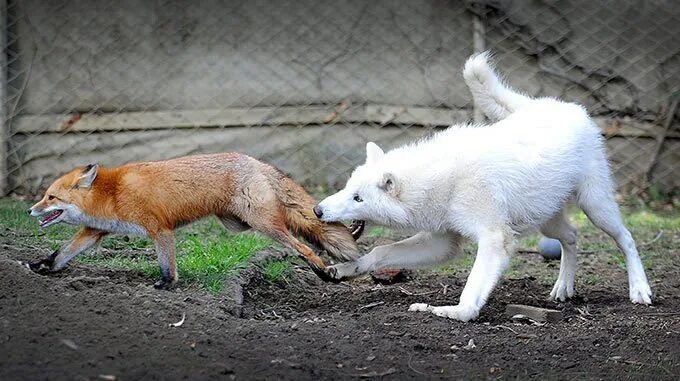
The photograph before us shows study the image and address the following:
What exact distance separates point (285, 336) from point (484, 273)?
143cm

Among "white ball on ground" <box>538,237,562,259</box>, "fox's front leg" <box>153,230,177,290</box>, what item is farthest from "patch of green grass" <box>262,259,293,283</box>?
"white ball on ground" <box>538,237,562,259</box>

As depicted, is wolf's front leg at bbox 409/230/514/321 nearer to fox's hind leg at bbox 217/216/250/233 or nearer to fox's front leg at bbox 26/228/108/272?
fox's hind leg at bbox 217/216/250/233

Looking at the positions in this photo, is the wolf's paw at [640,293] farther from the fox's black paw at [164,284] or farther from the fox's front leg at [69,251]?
the fox's front leg at [69,251]

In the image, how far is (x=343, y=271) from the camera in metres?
6.30

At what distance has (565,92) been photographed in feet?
34.3

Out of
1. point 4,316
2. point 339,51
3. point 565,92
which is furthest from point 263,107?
point 4,316

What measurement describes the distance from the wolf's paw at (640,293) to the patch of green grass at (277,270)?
245 cm

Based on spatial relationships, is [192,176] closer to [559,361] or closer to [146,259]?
[146,259]

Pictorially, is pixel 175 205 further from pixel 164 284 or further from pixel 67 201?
pixel 67 201

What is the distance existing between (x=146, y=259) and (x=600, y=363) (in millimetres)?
3437

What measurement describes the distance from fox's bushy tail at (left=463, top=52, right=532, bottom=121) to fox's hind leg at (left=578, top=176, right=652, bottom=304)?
0.82m

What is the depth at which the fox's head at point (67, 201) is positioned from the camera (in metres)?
6.07

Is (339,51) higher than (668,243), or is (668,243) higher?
(339,51)

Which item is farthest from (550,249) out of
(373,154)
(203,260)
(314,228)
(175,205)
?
(175,205)
